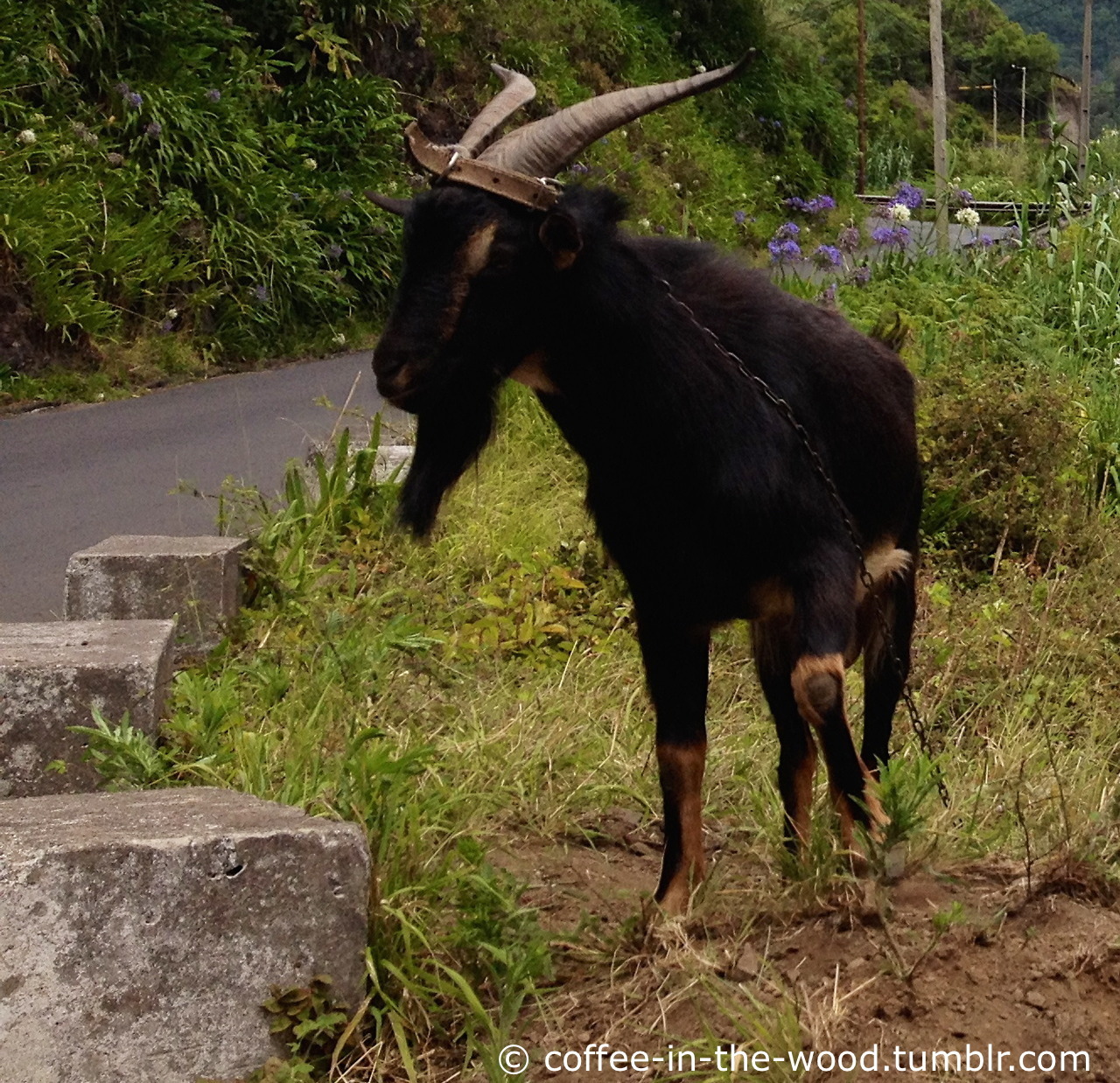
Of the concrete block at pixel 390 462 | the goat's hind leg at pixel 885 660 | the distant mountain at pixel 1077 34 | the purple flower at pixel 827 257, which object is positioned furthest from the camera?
the distant mountain at pixel 1077 34

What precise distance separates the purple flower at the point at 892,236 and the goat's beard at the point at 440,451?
699 cm

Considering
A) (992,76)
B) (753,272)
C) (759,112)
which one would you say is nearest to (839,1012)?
(753,272)

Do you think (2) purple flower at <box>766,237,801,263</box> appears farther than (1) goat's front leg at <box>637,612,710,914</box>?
Yes

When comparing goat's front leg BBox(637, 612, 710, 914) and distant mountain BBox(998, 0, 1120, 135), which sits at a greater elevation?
goat's front leg BBox(637, 612, 710, 914)

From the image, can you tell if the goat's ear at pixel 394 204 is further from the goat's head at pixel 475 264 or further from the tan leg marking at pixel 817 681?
the tan leg marking at pixel 817 681

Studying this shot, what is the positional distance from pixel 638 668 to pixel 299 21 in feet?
35.7

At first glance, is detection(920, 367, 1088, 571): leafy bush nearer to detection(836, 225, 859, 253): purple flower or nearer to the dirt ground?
detection(836, 225, 859, 253): purple flower

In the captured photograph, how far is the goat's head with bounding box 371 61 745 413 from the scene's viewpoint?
3.10m

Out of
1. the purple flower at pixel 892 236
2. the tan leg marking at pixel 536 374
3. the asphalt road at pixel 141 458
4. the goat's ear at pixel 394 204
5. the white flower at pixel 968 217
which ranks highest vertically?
the goat's ear at pixel 394 204

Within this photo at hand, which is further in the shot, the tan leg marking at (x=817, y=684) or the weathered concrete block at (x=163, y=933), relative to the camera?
the tan leg marking at (x=817, y=684)

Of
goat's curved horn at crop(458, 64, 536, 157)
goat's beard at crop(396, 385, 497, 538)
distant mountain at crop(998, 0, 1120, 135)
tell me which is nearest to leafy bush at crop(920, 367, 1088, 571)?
goat's curved horn at crop(458, 64, 536, 157)

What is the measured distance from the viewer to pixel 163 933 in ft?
9.89

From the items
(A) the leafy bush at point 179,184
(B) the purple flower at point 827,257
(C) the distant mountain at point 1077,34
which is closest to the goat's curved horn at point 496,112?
(B) the purple flower at point 827,257

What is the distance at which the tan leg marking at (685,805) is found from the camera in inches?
143
